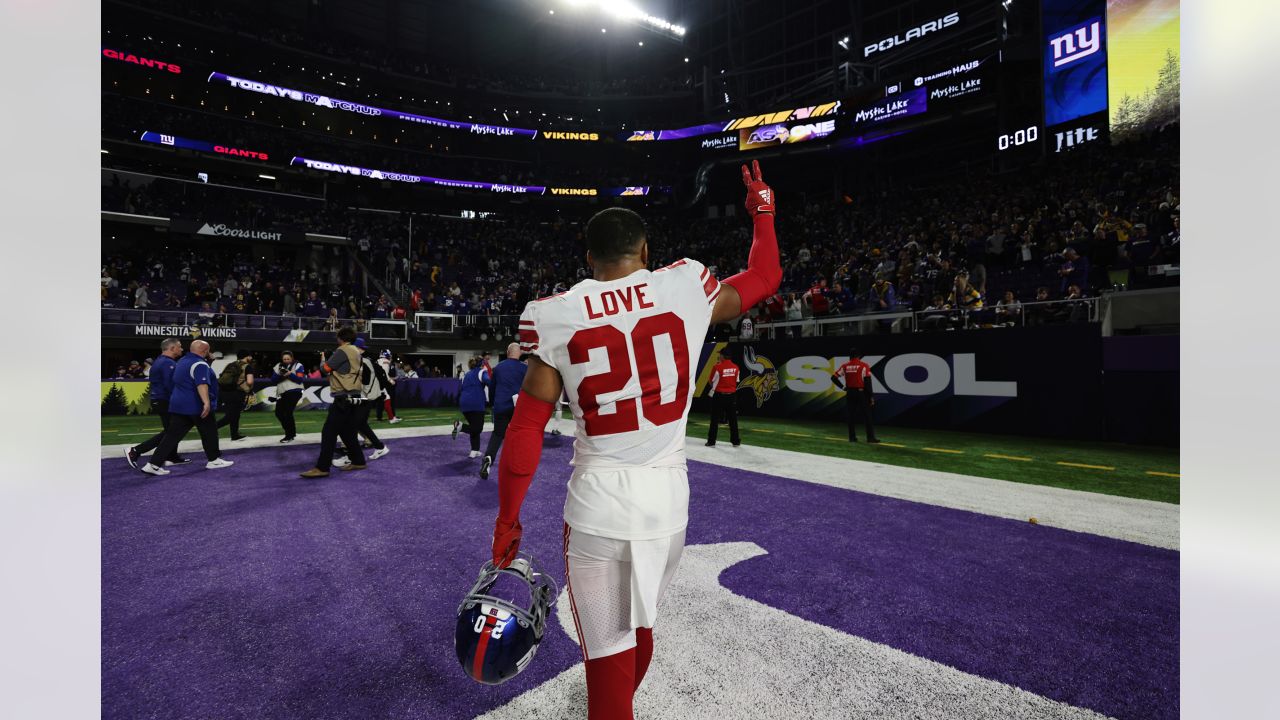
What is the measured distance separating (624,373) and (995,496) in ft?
22.3

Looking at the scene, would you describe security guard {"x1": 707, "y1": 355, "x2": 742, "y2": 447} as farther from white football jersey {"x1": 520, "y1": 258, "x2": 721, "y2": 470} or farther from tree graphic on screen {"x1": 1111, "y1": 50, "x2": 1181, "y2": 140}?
tree graphic on screen {"x1": 1111, "y1": 50, "x2": 1181, "y2": 140}

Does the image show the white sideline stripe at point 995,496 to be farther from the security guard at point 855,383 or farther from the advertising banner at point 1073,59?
the advertising banner at point 1073,59

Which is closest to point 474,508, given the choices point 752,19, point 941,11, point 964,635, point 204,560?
point 204,560

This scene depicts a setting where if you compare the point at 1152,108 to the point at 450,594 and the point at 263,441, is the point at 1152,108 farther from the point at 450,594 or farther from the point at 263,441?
the point at 263,441

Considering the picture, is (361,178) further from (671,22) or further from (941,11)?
(941,11)

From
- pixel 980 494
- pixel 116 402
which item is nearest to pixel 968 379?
pixel 980 494

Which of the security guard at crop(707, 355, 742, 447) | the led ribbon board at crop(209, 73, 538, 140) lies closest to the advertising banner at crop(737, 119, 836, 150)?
the led ribbon board at crop(209, 73, 538, 140)

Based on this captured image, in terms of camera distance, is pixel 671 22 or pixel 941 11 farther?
pixel 671 22

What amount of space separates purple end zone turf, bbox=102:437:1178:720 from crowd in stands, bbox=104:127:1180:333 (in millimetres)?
10141

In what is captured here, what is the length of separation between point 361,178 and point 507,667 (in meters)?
41.5

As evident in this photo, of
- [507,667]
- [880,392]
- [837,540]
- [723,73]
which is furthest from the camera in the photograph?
[723,73]

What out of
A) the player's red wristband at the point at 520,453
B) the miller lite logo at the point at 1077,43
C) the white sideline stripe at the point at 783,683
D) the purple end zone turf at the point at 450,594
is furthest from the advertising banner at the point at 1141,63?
the player's red wristband at the point at 520,453

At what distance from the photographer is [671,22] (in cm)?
4000

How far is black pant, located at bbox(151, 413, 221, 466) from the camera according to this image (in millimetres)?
7855
